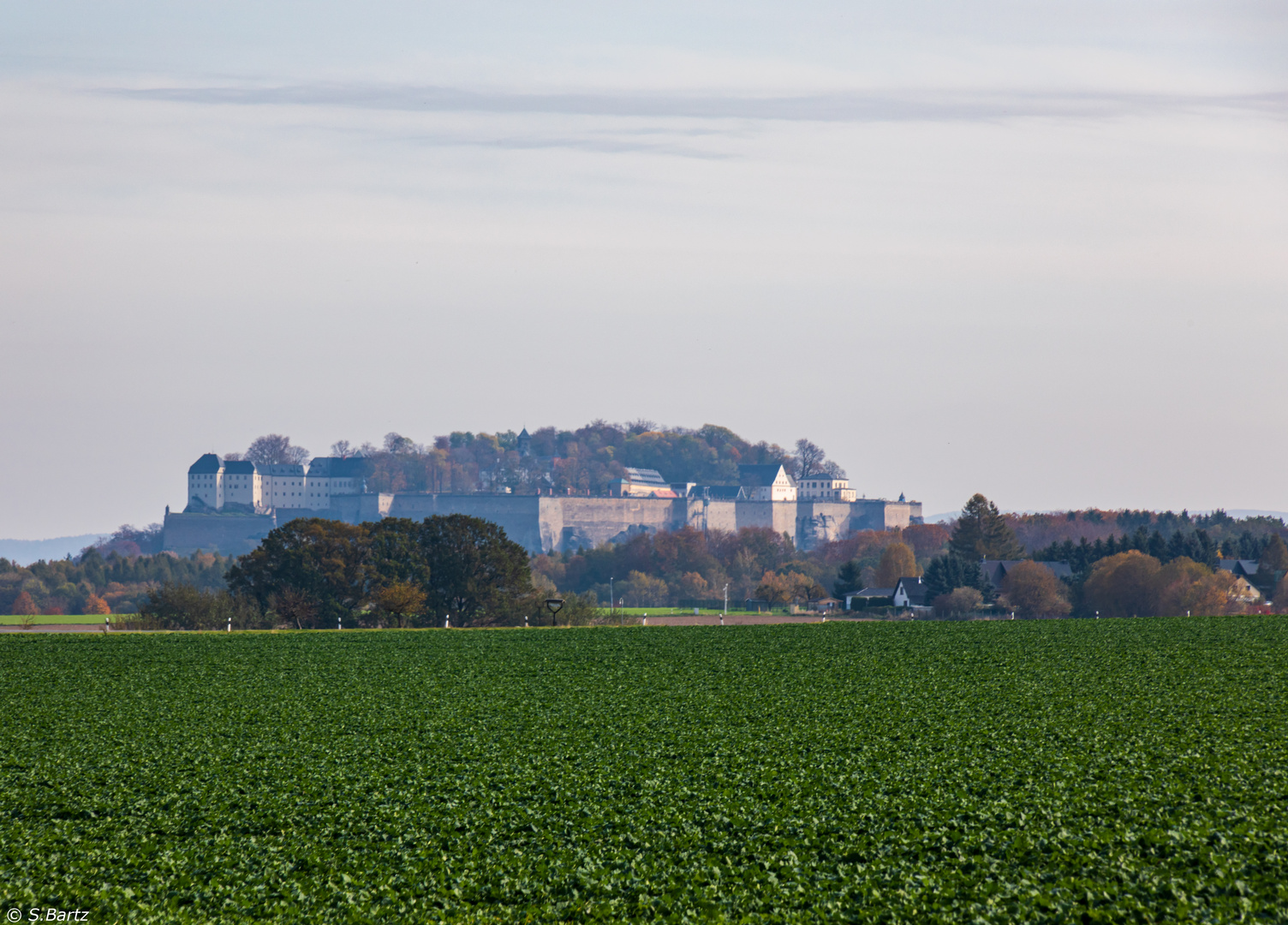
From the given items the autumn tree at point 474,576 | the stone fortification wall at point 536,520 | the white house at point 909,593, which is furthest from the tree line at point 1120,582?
the stone fortification wall at point 536,520

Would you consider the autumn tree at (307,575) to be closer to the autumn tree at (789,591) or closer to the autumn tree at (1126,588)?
the autumn tree at (1126,588)

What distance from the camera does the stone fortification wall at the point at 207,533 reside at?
184375mm

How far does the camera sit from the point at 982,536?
375ft

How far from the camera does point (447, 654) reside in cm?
3972

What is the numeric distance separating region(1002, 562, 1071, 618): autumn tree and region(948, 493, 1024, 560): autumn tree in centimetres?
2057

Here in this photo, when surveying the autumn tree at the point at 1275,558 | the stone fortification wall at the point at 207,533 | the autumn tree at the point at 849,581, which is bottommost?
the autumn tree at the point at 849,581

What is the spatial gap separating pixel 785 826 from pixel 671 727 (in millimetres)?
7826

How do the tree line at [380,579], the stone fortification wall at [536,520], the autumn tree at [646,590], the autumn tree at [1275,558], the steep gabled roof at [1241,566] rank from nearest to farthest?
the tree line at [380,579] < the autumn tree at [1275,558] < the steep gabled roof at [1241,566] < the autumn tree at [646,590] < the stone fortification wall at [536,520]

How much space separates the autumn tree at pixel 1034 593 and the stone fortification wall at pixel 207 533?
12445 cm

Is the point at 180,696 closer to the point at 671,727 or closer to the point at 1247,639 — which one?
the point at 671,727

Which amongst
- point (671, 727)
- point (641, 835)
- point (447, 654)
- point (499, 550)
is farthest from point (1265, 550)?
point (641, 835)

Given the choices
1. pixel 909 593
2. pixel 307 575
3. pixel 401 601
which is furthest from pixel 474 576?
pixel 909 593

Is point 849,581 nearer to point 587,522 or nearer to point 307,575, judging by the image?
point 307,575

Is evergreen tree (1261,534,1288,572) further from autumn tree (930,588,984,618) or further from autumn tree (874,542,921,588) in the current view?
autumn tree (874,542,921,588)
